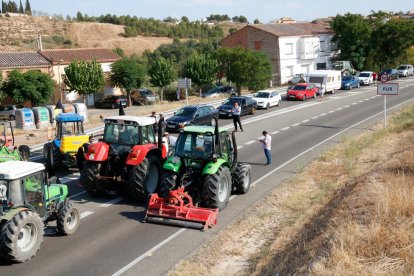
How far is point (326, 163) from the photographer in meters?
18.8

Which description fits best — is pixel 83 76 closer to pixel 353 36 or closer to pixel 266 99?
pixel 266 99

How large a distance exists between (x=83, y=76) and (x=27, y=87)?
510cm

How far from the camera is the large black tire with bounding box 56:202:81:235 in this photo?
11.6 m

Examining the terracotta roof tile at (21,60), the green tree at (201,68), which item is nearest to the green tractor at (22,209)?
the green tree at (201,68)

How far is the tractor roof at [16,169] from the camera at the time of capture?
33.1 ft

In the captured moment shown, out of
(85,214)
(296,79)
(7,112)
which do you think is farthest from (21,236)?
(296,79)

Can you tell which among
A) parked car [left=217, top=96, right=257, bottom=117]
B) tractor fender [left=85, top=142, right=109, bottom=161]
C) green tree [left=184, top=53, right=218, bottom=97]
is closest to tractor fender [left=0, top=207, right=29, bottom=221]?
tractor fender [left=85, top=142, right=109, bottom=161]

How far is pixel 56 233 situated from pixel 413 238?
783cm

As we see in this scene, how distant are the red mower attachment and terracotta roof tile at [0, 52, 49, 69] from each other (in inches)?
1486

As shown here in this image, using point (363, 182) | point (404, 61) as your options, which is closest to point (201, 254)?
point (363, 182)

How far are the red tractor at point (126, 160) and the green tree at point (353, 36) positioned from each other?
52.8 m

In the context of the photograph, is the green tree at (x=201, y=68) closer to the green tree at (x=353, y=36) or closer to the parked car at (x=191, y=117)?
the parked car at (x=191, y=117)

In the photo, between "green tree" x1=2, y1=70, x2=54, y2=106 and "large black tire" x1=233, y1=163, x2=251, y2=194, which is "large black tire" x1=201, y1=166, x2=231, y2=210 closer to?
"large black tire" x1=233, y1=163, x2=251, y2=194

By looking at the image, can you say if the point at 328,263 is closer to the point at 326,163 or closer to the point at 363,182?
the point at 363,182
